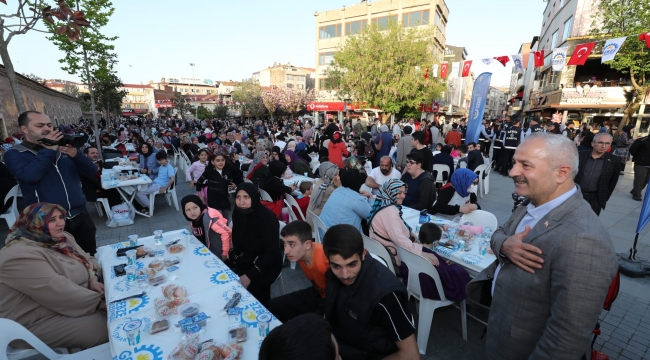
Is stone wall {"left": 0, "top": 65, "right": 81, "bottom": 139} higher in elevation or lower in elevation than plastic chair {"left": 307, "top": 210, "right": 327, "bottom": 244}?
higher

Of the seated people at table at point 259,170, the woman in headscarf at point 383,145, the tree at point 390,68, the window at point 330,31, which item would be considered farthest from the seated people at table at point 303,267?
the window at point 330,31

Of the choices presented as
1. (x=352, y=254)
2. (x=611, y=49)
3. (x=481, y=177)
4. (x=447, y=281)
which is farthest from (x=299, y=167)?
(x=611, y=49)

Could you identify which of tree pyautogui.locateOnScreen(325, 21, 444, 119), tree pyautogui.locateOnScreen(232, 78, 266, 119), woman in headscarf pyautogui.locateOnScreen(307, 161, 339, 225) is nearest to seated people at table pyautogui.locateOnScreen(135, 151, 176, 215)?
woman in headscarf pyautogui.locateOnScreen(307, 161, 339, 225)

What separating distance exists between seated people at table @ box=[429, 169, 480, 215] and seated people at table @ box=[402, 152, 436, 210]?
133 millimetres

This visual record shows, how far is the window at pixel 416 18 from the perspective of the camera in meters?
27.6

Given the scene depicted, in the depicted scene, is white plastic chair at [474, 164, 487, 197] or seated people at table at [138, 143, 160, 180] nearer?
seated people at table at [138, 143, 160, 180]

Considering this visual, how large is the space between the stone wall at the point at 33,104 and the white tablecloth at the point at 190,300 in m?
15.5

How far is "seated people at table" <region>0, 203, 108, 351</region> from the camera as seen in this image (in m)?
2.11

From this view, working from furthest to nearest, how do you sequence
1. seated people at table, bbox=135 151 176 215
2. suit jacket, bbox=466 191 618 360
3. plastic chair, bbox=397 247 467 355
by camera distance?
1. seated people at table, bbox=135 151 176 215
2. plastic chair, bbox=397 247 467 355
3. suit jacket, bbox=466 191 618 360

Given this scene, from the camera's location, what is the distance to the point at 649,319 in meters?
3.23

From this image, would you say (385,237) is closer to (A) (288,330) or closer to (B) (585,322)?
(B) (585,322)

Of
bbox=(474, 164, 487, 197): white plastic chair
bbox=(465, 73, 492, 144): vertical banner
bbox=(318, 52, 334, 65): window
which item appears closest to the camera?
bbox=(474, 164, 487, 197): white plastic chair

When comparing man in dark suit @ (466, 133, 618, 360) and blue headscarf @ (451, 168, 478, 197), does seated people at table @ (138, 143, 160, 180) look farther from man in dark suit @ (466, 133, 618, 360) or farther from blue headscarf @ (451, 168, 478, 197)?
man in dark suit @ (466, 133, 618, 360)

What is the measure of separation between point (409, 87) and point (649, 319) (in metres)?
19.0
